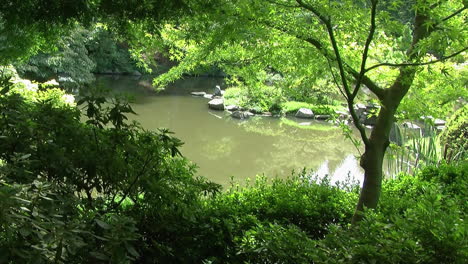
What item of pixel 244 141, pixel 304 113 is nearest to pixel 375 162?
pixel 244 141

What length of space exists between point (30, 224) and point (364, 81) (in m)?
2.49

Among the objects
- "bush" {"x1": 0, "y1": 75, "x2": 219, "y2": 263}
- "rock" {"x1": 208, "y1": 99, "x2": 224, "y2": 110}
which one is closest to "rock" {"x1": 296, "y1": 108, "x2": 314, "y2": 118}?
"rock" {"x1": 208, "y1": 99, "x2": 224, "y2": 110}

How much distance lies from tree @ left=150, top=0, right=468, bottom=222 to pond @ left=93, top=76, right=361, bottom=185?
5.02 m

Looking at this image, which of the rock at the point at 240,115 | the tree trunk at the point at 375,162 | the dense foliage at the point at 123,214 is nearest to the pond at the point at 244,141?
the rock at the point at 240,115

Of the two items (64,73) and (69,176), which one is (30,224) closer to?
(69,176)

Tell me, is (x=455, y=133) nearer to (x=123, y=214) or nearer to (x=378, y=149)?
(x=378, y=149)

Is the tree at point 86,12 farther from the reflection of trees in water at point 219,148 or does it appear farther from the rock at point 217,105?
the rock at point 217,105

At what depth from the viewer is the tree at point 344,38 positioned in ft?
8.02

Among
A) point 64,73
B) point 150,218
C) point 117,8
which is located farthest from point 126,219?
point 64,73

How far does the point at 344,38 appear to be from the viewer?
3012 mm

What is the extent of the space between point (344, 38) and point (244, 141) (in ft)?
26.9

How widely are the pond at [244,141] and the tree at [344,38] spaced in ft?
16.5

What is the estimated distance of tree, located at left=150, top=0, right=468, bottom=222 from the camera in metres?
2.45

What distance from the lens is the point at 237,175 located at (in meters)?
8.43
